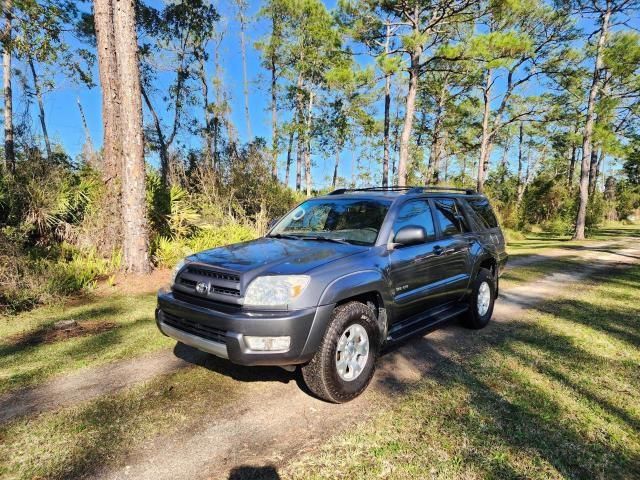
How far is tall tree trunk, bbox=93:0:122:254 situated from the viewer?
27.9ft

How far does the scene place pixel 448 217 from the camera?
5.05 metres

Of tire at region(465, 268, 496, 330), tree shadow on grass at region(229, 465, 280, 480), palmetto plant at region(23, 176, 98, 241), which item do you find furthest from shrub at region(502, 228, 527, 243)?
tree shadow on grass at region(229, 465, 280, 480)

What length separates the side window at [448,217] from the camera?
484 centimetres

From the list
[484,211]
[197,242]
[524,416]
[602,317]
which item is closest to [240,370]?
[524,416]

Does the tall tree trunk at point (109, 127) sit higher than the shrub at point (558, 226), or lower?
higher

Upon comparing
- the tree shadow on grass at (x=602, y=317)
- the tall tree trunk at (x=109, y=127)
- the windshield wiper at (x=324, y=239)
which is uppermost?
the tall tree trunk at (x=109, y=127)

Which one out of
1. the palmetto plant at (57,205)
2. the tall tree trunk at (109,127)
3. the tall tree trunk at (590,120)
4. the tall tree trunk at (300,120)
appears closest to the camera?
the palmetto plant at (57,205)

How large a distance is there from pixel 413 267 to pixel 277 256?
1.48 m

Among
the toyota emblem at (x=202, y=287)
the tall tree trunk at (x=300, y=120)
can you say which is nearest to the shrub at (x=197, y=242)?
the toyota emblem at (x=202, y=287)

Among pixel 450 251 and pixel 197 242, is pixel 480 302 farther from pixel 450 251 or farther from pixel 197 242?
pixel 197 242

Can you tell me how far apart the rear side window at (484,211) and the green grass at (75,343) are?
4513 mm

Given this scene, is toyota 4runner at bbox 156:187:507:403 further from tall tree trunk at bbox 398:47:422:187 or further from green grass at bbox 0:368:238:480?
tall tree trunk at bbox 398:47:422:187

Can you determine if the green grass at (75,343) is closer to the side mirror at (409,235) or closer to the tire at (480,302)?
the side mirror at (409,235)

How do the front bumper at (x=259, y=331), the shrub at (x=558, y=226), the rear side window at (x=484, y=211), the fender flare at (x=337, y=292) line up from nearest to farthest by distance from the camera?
the front bumper at (x=259, y=331) → the fender flare at (x=337, y=292) → the rear side window at (x=484, y=211) → the shrub at (x=558, y=226)
